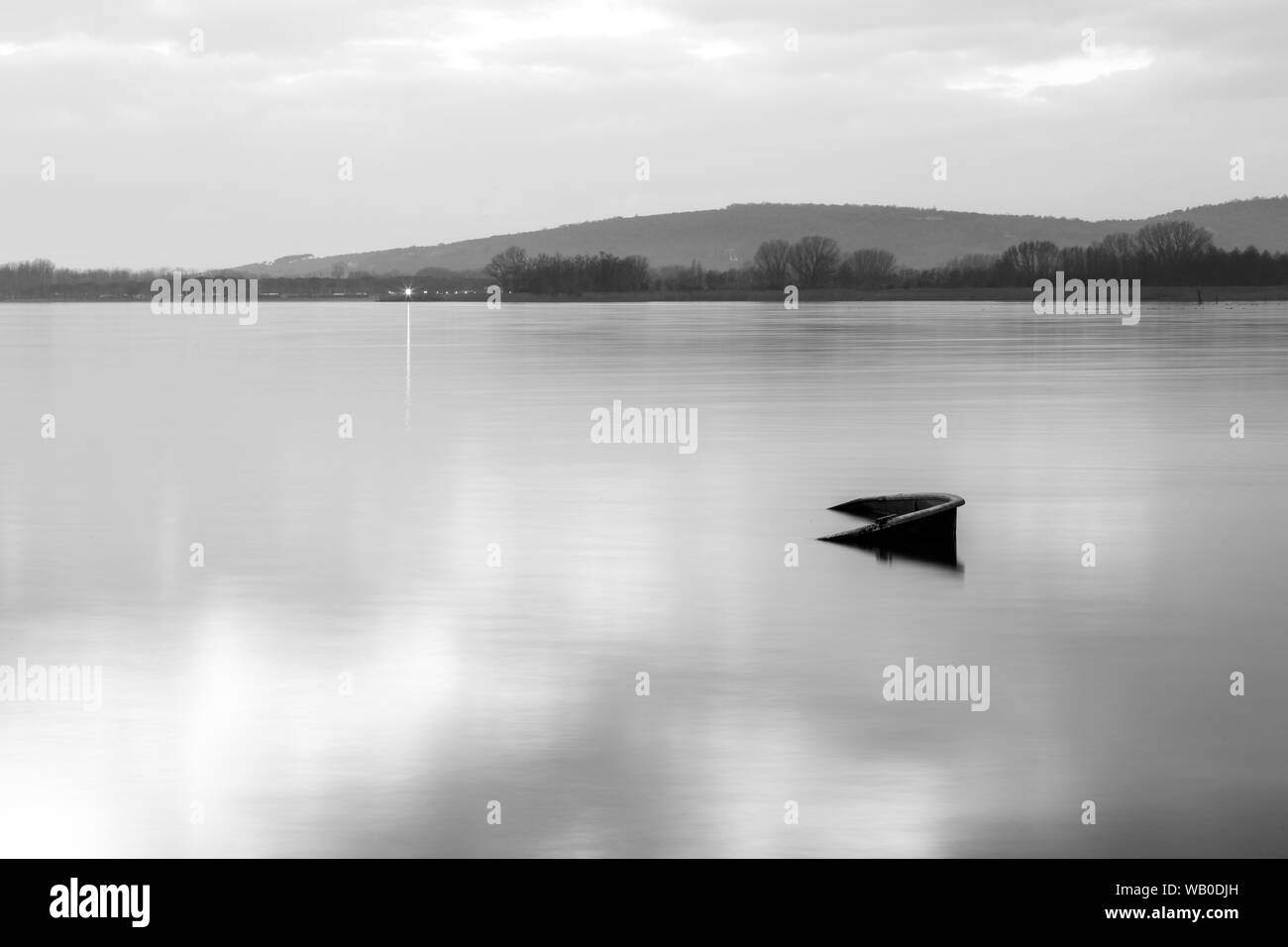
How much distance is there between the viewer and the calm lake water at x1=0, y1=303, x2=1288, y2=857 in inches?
440

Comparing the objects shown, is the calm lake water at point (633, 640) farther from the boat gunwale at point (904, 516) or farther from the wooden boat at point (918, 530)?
the boat gunwale at point (904, 516)

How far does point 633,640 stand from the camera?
16.7 m

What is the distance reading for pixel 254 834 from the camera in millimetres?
10844

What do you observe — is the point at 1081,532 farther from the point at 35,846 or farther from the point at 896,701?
the point at 35,846

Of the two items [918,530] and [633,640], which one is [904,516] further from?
[633,640]

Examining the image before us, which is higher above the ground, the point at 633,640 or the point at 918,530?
the point at 918,530

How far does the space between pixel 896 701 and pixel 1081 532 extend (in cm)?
1008

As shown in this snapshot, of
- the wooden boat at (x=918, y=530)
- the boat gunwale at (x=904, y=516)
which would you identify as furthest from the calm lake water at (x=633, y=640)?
the boat gunwale at (x=904, y=516)

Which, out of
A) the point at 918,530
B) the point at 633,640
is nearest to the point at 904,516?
the point at 918,530

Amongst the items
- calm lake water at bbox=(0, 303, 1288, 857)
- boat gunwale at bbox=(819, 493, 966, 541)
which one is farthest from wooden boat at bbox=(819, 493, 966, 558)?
calm lake water at bbox=(0, 303, 1288, 857)

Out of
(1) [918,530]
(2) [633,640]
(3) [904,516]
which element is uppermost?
(3) [904,516]

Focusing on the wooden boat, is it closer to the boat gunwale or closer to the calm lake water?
the boat gunwale

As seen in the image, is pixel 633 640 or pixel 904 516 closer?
pixel 633 640
